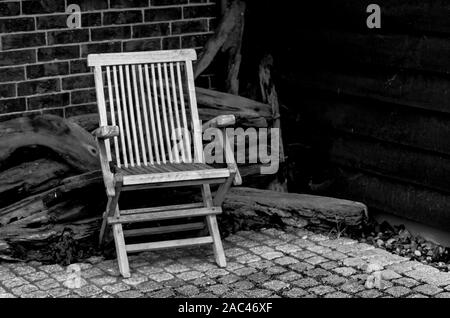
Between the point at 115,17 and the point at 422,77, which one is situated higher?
the point at 115,17

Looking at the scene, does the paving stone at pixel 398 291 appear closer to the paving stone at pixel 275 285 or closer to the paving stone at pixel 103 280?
the paving stone at pixel 275 285

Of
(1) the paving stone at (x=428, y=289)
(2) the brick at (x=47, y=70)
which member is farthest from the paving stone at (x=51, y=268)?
(1) the paving stone at (x=428, y=289)

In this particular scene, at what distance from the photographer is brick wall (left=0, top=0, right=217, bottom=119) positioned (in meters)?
6.59

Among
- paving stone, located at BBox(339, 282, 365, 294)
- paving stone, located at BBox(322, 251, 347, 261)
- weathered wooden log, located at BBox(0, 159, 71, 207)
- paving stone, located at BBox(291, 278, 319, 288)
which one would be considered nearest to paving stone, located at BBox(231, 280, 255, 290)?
paving stone, located at BBox(291, 278, 319, 288)

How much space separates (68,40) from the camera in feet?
22.4

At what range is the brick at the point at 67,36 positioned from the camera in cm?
675

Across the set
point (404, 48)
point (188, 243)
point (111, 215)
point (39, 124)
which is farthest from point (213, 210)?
point (404, 48)

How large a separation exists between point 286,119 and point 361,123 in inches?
35.1

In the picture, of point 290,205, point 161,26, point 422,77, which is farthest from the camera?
point 161,26

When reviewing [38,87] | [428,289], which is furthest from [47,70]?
[428,289]

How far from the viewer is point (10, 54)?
657 cm

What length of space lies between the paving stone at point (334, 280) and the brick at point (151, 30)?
102 inches

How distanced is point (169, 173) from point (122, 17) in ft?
6.34

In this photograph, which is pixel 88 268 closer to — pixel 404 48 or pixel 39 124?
pixel 39 124
